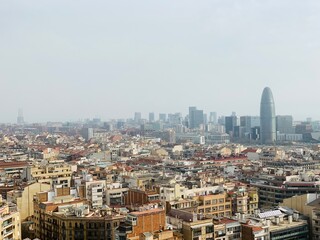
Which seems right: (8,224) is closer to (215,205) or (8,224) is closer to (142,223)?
(142,223)

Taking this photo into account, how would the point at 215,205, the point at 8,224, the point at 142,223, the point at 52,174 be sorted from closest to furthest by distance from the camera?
1. the point at 8,224
2. the point at 142,223
3. the point at 215,205
4. the point at 52,174

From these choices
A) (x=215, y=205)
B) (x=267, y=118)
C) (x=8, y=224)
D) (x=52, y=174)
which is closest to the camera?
(x=8, y=224)

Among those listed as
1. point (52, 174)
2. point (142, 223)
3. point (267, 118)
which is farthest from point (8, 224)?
point (267, 118)

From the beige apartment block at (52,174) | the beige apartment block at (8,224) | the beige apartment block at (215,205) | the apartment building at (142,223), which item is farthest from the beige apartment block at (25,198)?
the apartment building at (142,223)

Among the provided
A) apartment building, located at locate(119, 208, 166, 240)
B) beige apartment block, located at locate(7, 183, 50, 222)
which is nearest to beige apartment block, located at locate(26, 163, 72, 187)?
beige apartment block, located at locate(7, 183, 50, 222)

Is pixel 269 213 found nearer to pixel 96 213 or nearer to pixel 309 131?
pixel 96 213

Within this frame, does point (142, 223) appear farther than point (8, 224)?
Yes

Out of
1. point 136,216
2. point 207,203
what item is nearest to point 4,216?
point 136,216

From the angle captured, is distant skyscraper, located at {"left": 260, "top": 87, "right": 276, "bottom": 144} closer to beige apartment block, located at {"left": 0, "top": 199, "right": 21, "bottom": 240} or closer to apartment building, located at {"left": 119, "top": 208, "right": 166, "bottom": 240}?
apartment building, located at {"left": 119, "top": 208, "right": 166, "bottom": 240}
